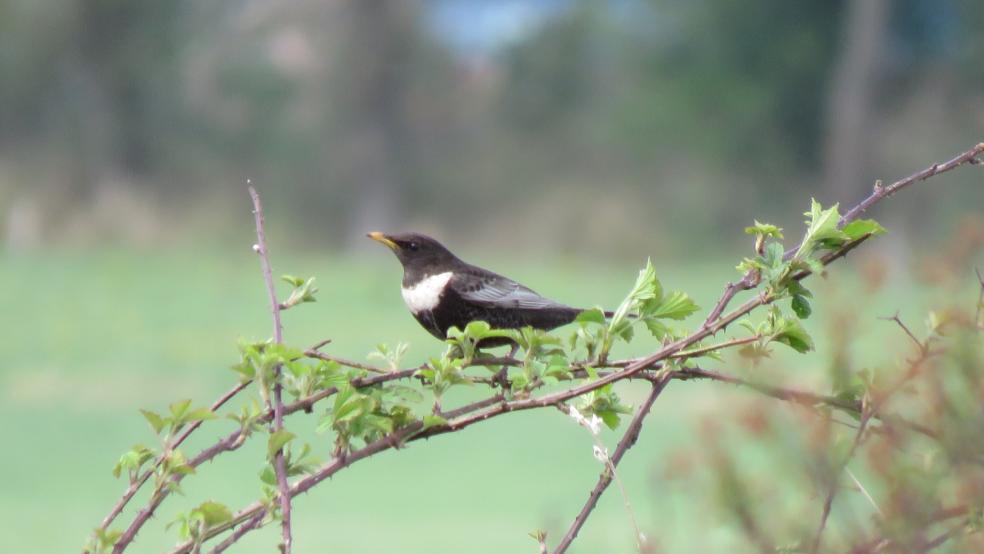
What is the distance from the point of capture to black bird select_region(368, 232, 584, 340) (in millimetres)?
1764

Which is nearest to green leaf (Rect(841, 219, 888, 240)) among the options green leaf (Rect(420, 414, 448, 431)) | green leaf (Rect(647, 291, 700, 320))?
green leaf (Rect(647, 291, 700, 320))

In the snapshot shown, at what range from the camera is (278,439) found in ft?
3.29

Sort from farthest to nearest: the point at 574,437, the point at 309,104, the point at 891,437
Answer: the point at 309,104
the point at 574,437
the point at 891,437

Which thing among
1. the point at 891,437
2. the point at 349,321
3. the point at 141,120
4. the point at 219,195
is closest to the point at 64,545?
the point at 891,437

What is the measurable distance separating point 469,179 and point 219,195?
109 inches

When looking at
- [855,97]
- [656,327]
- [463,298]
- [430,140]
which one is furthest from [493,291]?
[430,140]

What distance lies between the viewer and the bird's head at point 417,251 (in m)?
1.89

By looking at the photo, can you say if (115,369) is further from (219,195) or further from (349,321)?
(219,195)

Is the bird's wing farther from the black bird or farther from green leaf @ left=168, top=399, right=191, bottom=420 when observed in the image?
green leaf @ left=168, top=399, right=191, bottom=420

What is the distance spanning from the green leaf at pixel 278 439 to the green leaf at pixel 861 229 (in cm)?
42

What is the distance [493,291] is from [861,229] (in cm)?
82

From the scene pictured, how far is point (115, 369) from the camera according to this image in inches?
391

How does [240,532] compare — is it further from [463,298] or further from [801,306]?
[463,298]

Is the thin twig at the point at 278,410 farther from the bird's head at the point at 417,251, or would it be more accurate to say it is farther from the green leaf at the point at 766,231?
the bird's head at the point at 417,251
